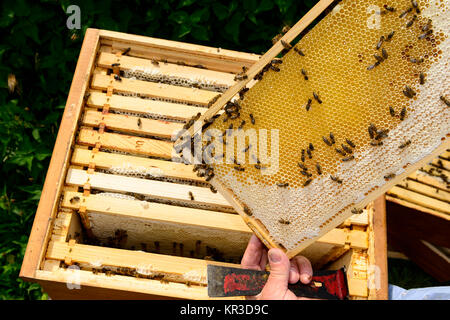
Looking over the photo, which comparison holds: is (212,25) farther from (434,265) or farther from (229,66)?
(434,265)

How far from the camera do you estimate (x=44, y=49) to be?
15.4 ft

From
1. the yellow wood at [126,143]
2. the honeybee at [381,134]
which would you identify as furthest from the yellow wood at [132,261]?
the honeybee at [381,134]

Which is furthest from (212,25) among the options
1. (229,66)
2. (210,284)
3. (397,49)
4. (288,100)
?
(210,284)

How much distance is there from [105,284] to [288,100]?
5.96 feet

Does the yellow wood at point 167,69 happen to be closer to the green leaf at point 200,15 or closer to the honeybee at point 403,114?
the green leaf at point 200,15

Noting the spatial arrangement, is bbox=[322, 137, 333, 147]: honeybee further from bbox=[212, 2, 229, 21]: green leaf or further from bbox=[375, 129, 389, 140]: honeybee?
bbox=[212, 2, 229, 21]: green leaf

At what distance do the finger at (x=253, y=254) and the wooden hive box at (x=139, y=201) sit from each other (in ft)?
0.32

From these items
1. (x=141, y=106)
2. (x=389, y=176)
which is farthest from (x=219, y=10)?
(x=389, y=176)

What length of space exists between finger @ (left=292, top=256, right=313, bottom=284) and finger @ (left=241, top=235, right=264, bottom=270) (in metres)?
0.29

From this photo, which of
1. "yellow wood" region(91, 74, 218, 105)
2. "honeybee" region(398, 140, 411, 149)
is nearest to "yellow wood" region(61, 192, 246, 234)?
"yellow wood" region(91, 74, 218, 105)

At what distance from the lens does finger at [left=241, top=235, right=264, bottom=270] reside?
297 cm

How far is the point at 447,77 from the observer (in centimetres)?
211

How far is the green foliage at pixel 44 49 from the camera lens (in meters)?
4.25

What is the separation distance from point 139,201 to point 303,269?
137 cm
